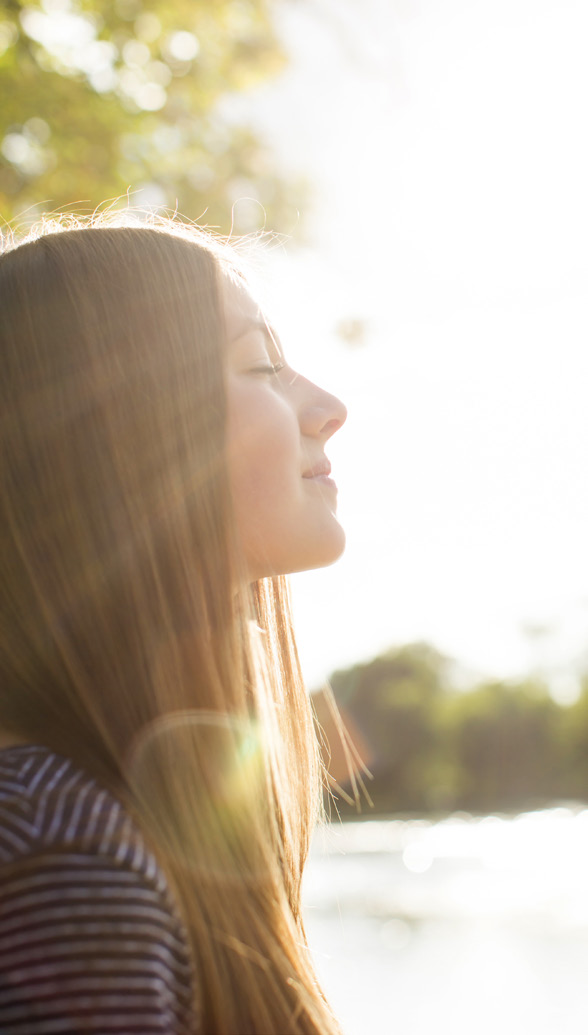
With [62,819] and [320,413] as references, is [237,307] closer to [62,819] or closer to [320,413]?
[320,413]

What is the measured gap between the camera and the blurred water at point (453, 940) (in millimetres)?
8078

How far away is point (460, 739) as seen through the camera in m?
66.6

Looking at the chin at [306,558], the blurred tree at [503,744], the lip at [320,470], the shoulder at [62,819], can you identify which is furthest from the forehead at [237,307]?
the blurred tree at [503,744]

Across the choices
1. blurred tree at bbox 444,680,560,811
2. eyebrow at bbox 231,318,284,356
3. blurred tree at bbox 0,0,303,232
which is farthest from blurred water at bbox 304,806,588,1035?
blurred tree at bbox 444,680,560,811

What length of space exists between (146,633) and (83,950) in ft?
1.69

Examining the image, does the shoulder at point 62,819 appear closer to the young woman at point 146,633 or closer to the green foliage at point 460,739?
the young woman at point 146,633

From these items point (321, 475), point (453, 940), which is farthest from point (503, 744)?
point (321, 475)

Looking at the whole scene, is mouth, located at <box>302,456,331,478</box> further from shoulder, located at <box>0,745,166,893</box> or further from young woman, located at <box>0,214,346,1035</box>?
shoulder, located at <box>0,745,166,893</box>

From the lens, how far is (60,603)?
4.67 ft

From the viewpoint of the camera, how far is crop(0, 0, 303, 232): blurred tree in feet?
15.0

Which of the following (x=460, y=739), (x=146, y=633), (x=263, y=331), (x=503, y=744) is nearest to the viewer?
(x=146, y=633)

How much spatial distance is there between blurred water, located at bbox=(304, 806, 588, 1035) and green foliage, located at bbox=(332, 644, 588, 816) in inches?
1357

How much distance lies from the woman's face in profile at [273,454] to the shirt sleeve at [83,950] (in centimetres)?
79

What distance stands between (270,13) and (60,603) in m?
4.68
